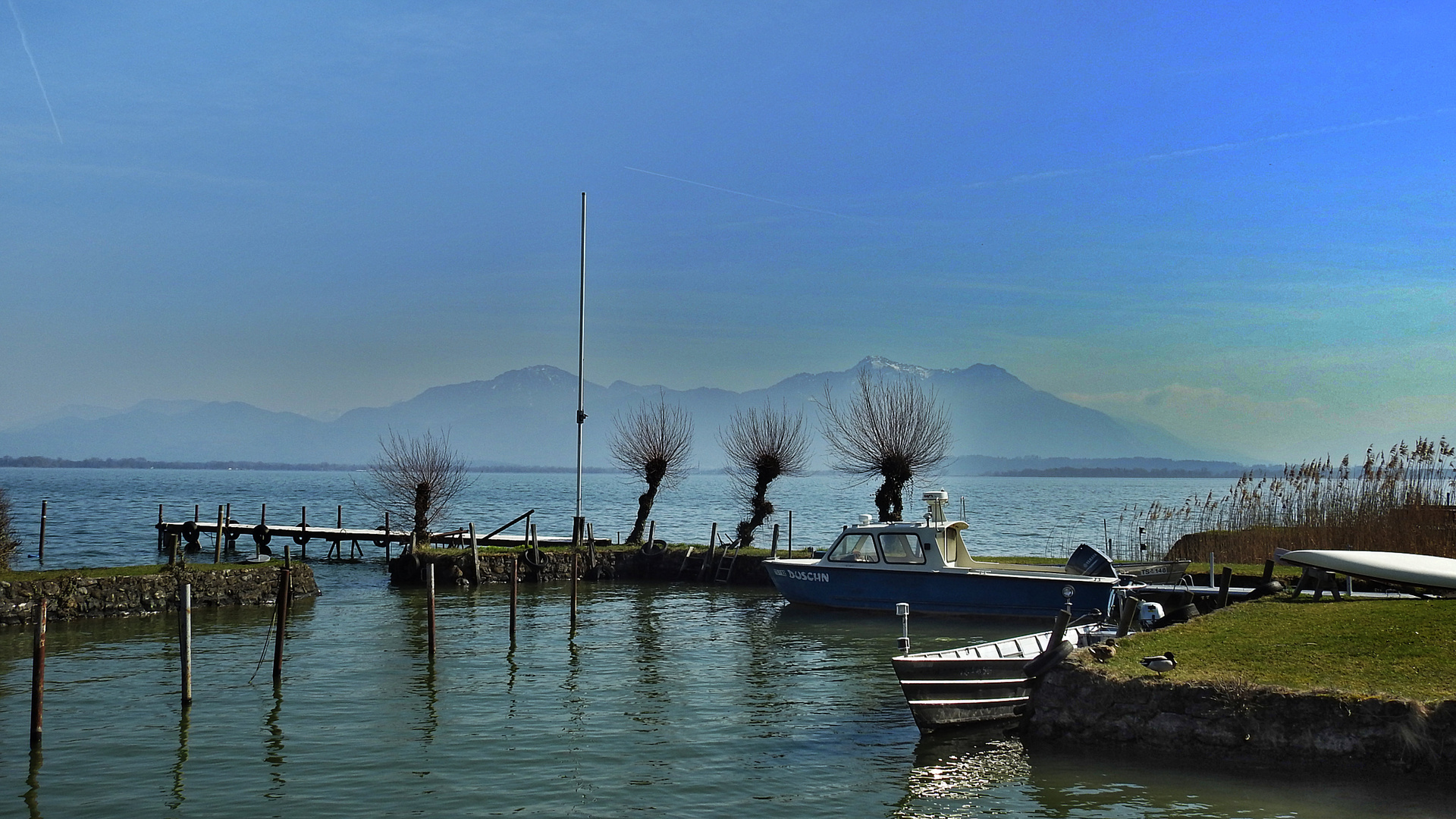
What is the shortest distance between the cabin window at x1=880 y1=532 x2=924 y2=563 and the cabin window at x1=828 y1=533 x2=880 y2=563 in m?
0.26

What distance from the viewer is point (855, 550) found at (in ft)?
88.2

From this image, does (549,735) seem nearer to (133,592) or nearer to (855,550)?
(855,550)

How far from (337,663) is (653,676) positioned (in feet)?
18.4

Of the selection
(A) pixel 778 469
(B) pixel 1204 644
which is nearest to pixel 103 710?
(B) pixel 1204 644

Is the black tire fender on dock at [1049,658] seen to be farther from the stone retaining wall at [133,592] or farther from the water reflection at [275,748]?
the stone retaining wall at [133,592]

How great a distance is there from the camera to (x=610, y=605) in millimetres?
29344

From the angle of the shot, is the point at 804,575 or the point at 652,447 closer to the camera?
the point at 804,575

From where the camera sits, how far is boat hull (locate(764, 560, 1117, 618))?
23.6 metres

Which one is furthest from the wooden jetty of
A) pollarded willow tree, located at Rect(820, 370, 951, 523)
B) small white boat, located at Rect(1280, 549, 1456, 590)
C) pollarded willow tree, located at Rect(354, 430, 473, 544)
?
small white boat, located at Rect(1280, 549, 1456, 590)

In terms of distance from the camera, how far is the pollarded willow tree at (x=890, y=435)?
121 ft

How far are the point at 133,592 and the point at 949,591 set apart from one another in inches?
705

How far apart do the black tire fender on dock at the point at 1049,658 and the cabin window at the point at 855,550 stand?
495 inches

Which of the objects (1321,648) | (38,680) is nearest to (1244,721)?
(1321,648)

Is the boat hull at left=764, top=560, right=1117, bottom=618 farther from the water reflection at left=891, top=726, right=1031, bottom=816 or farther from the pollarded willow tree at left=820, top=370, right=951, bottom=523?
the water reflection at left=891, top=726, right=1031, bottom=816
